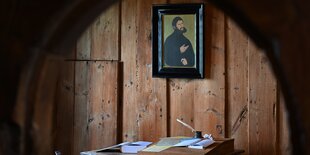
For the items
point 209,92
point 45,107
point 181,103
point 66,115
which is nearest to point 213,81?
point 209,92

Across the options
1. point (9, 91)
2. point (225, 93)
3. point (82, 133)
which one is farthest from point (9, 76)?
point (82, 133)

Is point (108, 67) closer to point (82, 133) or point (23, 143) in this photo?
point (82, 133)

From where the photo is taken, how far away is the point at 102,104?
9.45 feet

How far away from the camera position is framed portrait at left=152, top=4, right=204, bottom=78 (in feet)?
8.49

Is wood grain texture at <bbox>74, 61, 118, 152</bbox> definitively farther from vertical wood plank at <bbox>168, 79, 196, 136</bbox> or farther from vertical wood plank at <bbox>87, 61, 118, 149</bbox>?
vertical wood plank at <bbox>168, 79, 196, 136</bbox>

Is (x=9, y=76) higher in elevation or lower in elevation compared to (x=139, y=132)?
higher

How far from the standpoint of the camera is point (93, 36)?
2922 millimetres

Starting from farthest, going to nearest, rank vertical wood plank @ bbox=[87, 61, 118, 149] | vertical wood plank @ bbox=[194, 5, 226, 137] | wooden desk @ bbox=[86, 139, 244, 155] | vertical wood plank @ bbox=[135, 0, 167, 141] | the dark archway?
1. vertical wood plank @ bbox=[87, 61, 118, 149]
2. vertical wood plank @ bbox=[135, 0, 167, 141]
3. vertical wood plank @ bbox=[194, 5, 226, 137]
4. wooden desk @ bbox=[86, 139, 244, 155]
5. the dark archway

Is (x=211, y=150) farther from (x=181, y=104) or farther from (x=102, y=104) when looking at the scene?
(x=102, y=104)

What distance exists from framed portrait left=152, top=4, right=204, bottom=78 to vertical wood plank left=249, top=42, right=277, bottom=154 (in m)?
0.29

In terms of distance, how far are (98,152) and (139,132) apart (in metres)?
0.46

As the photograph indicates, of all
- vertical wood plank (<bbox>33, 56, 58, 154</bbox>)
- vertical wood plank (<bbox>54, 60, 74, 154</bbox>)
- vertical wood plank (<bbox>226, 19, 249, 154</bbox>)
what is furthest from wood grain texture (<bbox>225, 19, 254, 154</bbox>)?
vertical wood plank (<bbox>33, 56, 58, 154</bbox>)

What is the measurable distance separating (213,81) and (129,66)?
55 cm

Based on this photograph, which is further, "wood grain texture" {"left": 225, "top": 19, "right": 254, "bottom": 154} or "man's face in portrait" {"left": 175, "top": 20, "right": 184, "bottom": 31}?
"man's face in portrait" {"left": 175, "top": 20, "right": 184, "bottom": 31}
